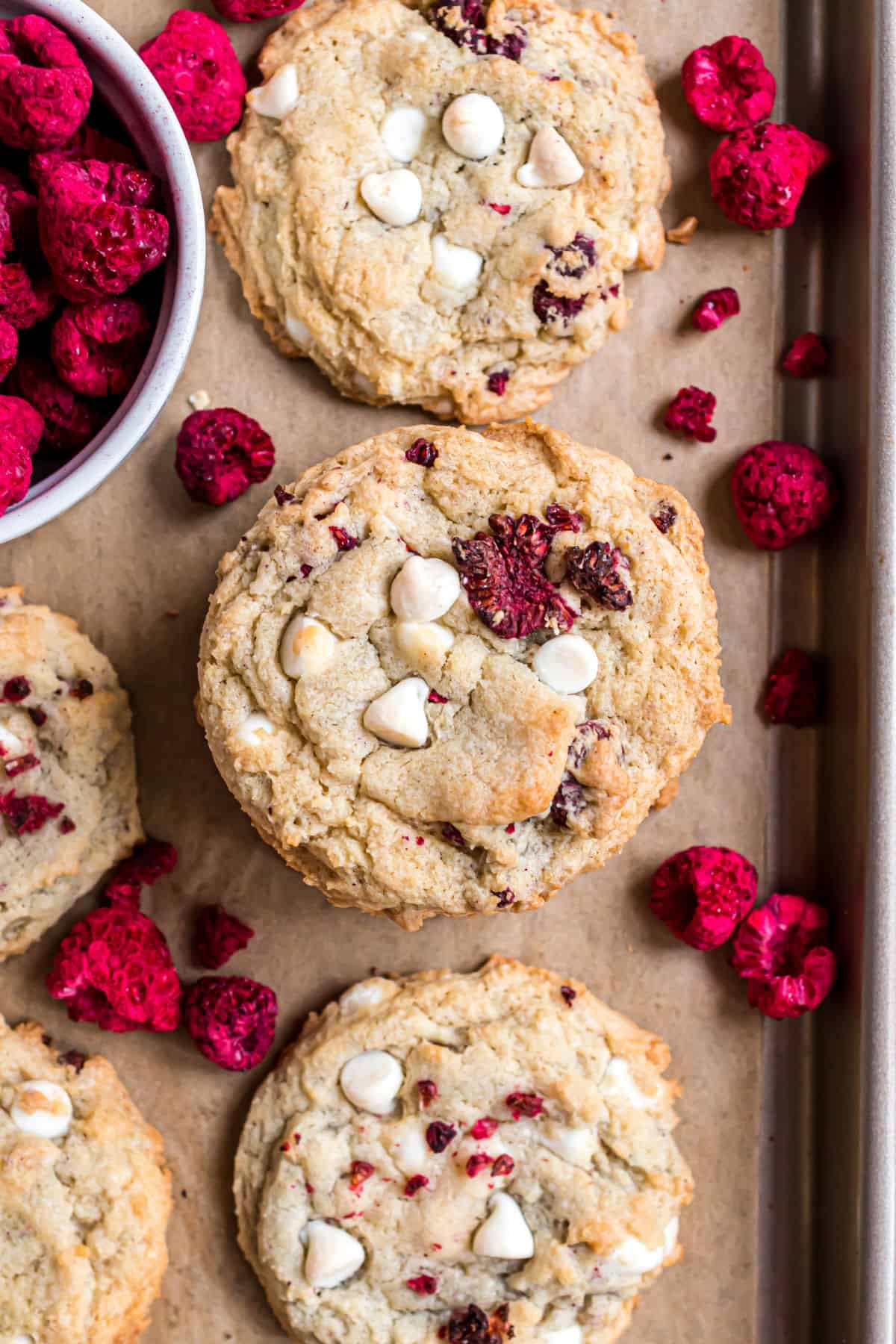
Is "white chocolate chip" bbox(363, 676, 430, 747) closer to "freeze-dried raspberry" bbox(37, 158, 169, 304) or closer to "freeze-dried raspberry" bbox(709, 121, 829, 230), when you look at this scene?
"freeze-dried raspberry" bbox(37, 158, 169, 304)

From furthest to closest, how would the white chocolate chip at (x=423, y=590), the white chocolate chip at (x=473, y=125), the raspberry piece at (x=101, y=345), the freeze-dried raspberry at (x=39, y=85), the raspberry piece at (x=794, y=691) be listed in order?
the raspberry piece at (x=794, y=691) → the white chocolate chip at (x=473, y=125) → the raspberry piece at (x=101, y=345) → the freeze-dried raspberry at (x=39, y=85) → the white chocolate chip at (x=423, y=590)

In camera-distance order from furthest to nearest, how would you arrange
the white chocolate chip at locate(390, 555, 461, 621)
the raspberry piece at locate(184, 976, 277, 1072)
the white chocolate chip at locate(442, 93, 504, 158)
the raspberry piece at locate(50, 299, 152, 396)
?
the raspberry piece at locate(184, 976, 277, 1072)
the white chocolate chip at locate(442, 93, 504, 158)
the raspberry piece at locate(50, 299, 152, 396)
the white chocolate chip at locate(390, 555, 461, 621)

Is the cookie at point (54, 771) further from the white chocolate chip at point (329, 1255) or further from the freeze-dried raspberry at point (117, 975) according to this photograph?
the white chocolate chip at point (329, 1255)

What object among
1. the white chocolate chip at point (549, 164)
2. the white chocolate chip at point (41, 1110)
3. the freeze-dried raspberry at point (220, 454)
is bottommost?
the white chocolate chip at point (41, 1110)

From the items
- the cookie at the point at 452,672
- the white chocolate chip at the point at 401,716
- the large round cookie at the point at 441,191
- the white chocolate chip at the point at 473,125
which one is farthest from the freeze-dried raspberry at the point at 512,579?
the white chocolate chip at the point at 473,125

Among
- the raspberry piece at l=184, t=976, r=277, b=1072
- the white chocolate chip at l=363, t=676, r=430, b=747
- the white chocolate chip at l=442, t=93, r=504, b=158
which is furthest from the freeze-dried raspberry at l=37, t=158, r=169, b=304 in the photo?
the raspberry piece at l=184, t=976, r=277, b=1072

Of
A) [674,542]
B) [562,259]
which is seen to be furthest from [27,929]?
[562,259]

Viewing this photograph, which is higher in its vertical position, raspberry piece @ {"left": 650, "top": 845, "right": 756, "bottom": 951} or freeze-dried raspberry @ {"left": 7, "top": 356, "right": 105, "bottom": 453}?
freeze-dried raspberry @ {"left": 7, "top": 356, "right": 105, "bottom": 453}

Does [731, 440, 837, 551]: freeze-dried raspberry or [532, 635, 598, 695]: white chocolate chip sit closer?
[532, 635, 598, 695]: white chocolate chip
